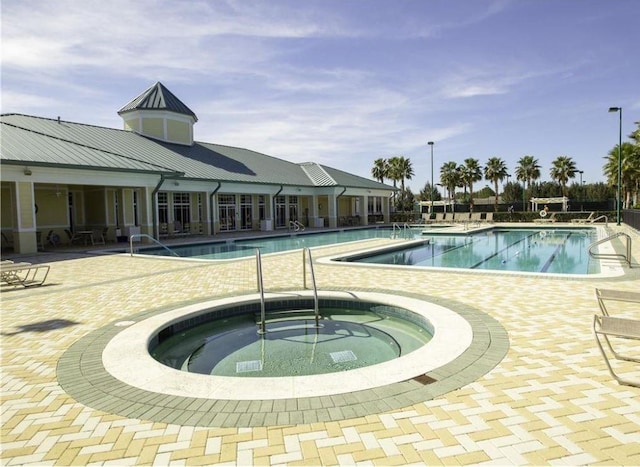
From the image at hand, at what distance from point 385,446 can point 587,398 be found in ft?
6.60

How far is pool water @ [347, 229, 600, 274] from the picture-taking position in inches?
549

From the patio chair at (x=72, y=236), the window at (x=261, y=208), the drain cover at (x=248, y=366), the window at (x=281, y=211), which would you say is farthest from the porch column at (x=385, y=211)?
the drain cover at (x=248, y=366)

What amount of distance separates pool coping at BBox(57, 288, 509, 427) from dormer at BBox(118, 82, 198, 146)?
25.7 meters

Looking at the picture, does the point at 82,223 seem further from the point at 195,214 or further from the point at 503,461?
the point at 503,461

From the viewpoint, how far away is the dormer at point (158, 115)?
27438mm

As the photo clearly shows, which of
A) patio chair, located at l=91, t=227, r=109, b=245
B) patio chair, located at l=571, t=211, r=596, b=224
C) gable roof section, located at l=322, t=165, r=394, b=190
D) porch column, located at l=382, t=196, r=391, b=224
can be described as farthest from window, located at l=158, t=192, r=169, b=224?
patio chair, located at l=571, t=211, r=596, b=224

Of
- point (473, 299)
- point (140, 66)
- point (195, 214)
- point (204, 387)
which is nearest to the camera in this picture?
point (204, 387)

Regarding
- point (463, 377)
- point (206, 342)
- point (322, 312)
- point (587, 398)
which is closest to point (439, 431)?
point (463, 377)

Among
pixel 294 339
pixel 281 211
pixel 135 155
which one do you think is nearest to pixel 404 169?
pixel 281 211

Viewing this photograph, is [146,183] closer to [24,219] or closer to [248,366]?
[24,219]

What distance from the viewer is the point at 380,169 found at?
178ft

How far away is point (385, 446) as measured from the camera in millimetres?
2955

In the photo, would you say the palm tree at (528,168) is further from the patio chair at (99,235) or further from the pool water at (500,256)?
the patio chair at (99,235)

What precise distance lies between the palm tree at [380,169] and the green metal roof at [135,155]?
16.6 meters
